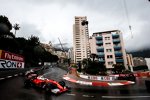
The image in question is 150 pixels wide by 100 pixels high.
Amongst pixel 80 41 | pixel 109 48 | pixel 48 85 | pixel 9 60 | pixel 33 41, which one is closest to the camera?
pixel 48 85

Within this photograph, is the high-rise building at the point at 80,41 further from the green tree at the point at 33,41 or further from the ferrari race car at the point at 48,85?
the ferrari race car at the point at 48,85

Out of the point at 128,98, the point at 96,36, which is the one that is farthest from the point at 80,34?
the point at 128,98

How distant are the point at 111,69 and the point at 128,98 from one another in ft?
192

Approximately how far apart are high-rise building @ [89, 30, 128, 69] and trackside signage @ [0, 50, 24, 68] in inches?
1888

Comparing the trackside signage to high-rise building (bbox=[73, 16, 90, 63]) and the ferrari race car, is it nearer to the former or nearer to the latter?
the ferrari race car

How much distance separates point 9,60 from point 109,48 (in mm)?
54579

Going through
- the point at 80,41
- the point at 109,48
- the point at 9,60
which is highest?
the point at 80,41

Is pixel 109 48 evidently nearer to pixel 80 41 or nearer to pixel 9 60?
pixel 9 60

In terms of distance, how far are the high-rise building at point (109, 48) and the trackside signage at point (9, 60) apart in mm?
47948

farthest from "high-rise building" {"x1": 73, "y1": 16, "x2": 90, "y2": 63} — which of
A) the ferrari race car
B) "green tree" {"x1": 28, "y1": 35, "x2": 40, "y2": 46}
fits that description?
the ferrari race car

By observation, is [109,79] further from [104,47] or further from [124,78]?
[104,47]

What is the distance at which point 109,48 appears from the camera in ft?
232

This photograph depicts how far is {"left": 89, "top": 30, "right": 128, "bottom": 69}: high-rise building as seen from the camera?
68.9 m

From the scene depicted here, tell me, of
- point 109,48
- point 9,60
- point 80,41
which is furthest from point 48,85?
point 80,41
